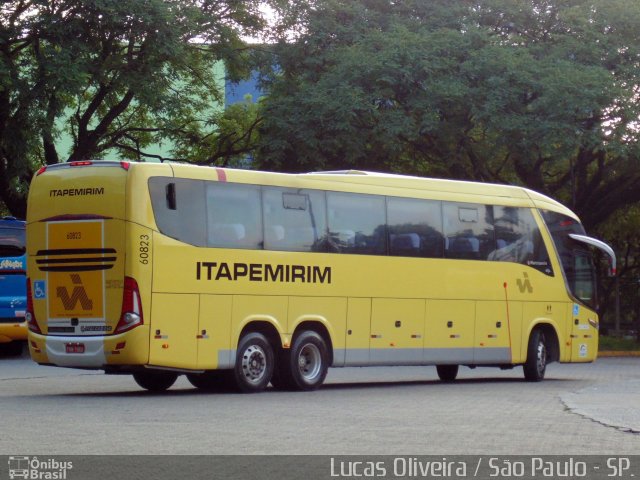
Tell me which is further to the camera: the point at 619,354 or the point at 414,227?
the point at 619,354

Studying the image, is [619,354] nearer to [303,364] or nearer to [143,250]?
[303,364]

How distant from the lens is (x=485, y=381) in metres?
24.7

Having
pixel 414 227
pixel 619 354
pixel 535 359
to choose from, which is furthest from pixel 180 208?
pixel 619 354

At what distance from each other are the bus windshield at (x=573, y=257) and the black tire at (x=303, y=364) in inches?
259

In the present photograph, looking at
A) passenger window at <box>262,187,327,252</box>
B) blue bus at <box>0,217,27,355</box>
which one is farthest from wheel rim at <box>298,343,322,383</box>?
blue bus at <box>0,217,27,355</box>

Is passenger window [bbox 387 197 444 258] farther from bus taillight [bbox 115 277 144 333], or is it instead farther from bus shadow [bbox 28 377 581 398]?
bus taillight [bbox 115 277 144 333]

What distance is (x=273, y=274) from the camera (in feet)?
65.2

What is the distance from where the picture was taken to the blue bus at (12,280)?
2892cm

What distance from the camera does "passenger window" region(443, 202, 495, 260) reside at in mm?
22938

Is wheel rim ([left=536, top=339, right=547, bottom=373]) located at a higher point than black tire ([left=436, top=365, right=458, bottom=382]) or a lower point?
higher

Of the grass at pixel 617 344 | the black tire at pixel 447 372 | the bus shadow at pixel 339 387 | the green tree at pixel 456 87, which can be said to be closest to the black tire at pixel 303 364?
the bus shadow at pixel 339 387

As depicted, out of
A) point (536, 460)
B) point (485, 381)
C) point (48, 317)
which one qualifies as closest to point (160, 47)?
point (485, 381)

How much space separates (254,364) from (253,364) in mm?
14

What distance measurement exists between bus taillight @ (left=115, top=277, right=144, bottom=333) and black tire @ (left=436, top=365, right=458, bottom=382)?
8195 millimetres
